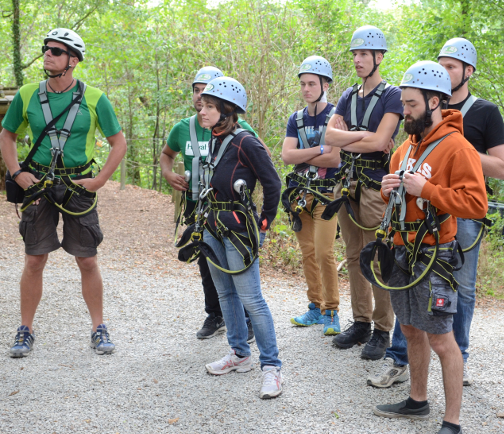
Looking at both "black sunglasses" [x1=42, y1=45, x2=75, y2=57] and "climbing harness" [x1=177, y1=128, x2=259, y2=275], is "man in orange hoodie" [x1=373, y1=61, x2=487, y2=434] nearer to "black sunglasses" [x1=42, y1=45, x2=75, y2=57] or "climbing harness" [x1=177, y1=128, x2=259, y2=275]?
"climbing harness" [x1=177, y1=128, x2=259, y2=275]

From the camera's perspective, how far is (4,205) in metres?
11.5

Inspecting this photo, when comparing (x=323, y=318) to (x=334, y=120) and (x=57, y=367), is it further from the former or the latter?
(x=57, y=367)

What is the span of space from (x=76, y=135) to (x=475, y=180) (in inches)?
120

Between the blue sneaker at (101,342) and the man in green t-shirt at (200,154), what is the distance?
874mm

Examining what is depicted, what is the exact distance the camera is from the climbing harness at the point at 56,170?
4.26 m

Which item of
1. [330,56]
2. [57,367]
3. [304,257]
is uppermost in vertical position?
[330,56]

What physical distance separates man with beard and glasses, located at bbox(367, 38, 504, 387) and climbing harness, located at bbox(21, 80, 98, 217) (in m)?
2.79

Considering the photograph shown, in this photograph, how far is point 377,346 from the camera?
4.51 meters

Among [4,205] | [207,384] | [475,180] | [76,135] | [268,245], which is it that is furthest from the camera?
[4,205]

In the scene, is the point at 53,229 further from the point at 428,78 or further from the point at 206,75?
the point at 428,78

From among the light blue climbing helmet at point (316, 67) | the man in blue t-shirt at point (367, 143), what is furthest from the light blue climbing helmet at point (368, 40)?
the light blue climbing helmet at point (316, 67)

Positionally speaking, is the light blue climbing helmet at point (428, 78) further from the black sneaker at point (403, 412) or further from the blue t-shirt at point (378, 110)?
the black sneaker at point (403, 412)

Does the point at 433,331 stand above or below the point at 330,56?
below

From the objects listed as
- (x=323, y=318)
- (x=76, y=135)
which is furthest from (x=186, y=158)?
(x=323, y=318)
